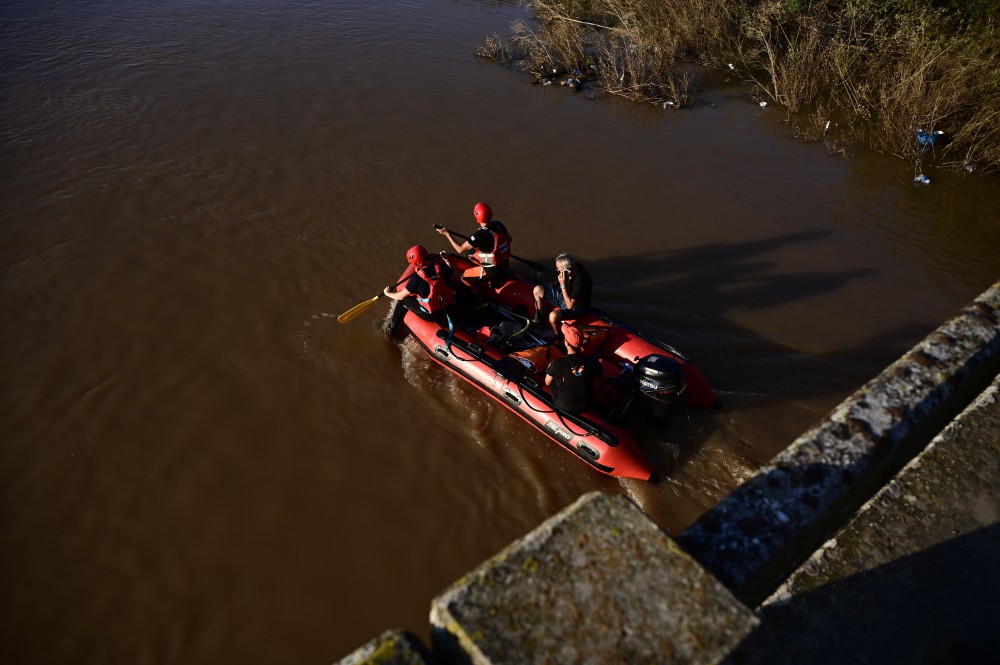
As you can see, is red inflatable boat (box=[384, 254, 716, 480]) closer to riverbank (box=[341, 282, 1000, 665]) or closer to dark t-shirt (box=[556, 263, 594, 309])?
dark t-shirt (box=[556, 263, 594, 309])

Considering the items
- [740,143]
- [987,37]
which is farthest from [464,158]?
[987,37]

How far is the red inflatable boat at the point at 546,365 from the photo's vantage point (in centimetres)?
578

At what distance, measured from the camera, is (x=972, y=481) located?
2.33 m

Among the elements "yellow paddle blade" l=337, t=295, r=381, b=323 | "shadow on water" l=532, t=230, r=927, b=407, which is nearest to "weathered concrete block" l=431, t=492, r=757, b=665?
"shadow on water" l=532, t=230, r=927, b=407

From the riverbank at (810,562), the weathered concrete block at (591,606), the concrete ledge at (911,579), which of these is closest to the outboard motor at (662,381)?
the riverbank at (810,562)

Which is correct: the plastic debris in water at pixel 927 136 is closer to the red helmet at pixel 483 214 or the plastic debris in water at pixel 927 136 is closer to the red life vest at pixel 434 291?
the red helmet at pixel 483 214

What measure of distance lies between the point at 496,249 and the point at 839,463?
572 cm

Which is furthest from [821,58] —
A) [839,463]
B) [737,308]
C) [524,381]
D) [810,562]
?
[810,562]

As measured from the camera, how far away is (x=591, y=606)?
1.42 metres

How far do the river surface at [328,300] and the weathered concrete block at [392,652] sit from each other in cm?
385

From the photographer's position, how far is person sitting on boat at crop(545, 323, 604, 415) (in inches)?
223

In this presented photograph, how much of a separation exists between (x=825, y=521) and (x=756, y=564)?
1.70ft

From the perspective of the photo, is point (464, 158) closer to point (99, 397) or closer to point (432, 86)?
point (432, 86)

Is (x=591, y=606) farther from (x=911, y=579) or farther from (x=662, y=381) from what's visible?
(x=662, y=381)
